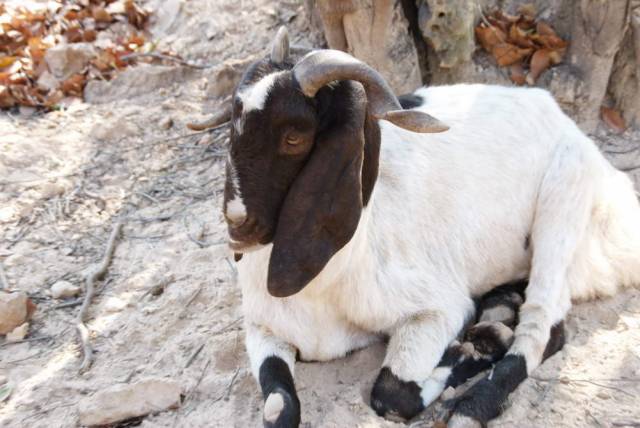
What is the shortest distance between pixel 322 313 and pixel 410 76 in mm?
2490

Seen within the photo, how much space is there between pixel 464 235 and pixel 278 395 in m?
1.42

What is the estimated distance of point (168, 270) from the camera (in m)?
4.52

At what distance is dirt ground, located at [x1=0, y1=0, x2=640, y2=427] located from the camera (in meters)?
3.33

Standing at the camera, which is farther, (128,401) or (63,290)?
(63,290)

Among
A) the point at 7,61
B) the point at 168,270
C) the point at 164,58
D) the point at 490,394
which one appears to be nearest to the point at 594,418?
the point at 490,394

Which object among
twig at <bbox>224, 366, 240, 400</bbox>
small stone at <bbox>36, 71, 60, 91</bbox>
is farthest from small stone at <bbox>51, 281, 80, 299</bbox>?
small stone at <bbox>36, 71, 60, 91</bbox>

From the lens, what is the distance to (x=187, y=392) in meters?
3.49

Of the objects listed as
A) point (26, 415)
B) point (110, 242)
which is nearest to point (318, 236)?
point (26, 415)

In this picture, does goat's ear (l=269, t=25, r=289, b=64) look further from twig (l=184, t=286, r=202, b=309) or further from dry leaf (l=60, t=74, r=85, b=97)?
dry leaf (l=60, t=74, r=85, b=97)

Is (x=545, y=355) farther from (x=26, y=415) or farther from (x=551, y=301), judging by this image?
(x=26, y=415)

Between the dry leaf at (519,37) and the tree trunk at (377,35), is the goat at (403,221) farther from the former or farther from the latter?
the dry leaf at (519,37)

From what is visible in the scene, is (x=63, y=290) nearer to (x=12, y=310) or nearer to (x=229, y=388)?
(x=12, y=310)

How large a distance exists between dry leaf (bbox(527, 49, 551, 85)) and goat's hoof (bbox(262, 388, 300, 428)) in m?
3.43

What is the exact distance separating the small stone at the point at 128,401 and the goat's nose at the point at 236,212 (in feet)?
3.50
